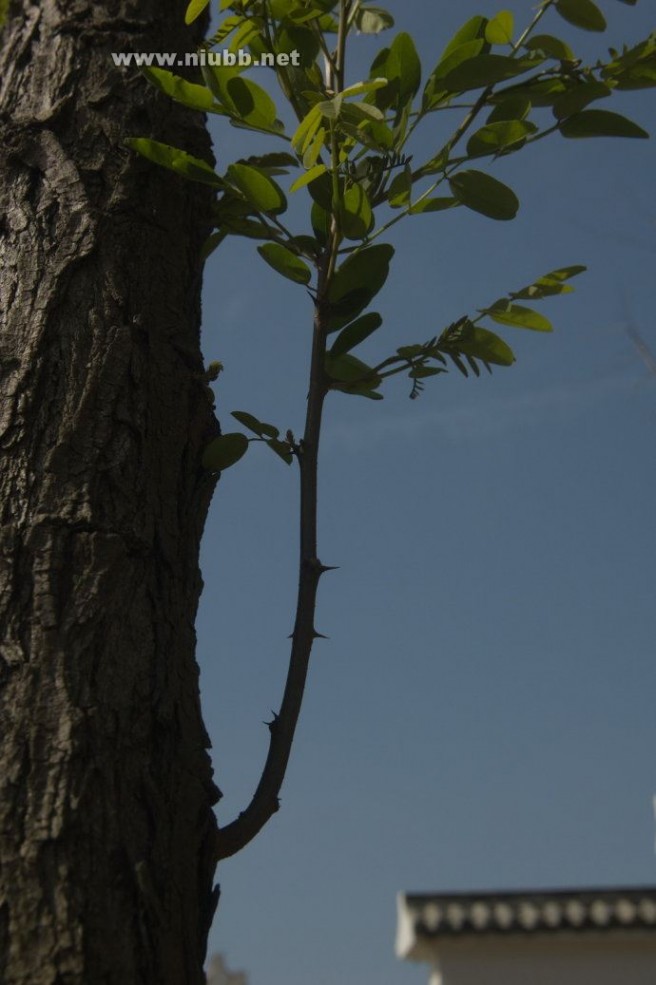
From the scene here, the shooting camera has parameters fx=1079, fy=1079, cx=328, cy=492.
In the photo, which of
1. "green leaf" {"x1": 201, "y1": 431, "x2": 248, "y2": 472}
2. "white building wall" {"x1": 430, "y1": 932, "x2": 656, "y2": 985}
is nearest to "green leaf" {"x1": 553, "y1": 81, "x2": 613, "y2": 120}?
"green leaf" {"x1": 201, "y1": 431, "x2": 248, "y2": 472}

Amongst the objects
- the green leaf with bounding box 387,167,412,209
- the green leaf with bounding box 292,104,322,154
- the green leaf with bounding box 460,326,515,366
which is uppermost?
the green leaf with bounding box 292,104,322,154

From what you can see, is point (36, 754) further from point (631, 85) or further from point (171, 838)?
point (631, 85)

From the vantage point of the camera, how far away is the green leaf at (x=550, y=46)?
84cm

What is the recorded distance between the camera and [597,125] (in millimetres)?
879

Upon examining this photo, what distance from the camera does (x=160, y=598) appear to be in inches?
27.3

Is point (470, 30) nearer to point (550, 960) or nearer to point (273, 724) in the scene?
point (273, 724)

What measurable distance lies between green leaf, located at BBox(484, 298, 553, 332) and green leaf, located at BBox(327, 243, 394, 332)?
0.11 metres

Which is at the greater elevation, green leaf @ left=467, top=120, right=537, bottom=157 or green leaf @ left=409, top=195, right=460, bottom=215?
green leaf @ left=467, top=120, right=537, bottom=157

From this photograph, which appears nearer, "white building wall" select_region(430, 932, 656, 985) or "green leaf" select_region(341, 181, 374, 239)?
"green leaf" select_region(341, 181, 374, 239)

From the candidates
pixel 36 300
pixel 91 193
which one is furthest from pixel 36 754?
pixel 91 193

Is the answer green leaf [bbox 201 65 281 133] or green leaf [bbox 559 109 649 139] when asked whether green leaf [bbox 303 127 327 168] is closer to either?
green leaf [bbox 201 65 281 133]

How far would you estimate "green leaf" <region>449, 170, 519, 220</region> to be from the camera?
84 centimetres

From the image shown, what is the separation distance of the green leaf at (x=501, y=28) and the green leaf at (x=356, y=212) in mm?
165

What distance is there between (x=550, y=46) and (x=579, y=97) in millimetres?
46
